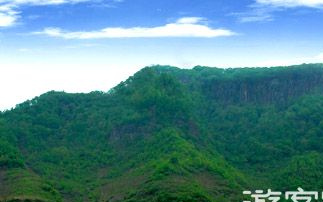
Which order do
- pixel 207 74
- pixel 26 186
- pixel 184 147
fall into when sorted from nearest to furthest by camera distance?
pixel 26 186, pixel 184 147, pixel 207 74

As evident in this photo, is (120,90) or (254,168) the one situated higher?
(120,90)

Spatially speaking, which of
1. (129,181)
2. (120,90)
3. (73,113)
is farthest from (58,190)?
(120,90)

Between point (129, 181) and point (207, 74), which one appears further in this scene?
point (207, 74)

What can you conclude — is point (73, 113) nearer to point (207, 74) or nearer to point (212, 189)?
point (207, 74)

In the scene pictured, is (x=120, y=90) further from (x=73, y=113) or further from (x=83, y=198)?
(x=83, y=198)

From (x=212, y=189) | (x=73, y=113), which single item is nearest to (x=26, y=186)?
(x=212, y=189)

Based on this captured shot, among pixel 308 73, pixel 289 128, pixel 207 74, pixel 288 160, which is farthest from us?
pixel 207 74
